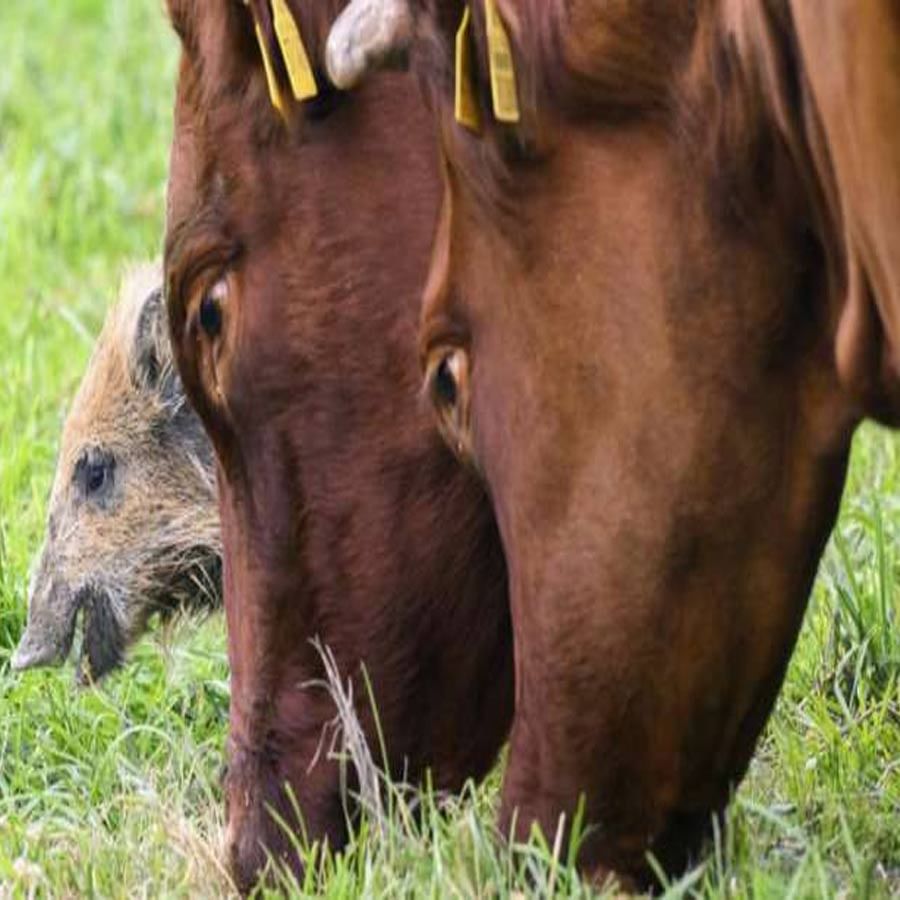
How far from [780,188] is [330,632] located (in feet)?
4.37

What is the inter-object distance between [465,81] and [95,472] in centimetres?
227

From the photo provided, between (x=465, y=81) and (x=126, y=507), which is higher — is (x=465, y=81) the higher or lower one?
the higher one

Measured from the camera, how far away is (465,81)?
4.62 m

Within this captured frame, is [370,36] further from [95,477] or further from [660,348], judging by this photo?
[95,477]

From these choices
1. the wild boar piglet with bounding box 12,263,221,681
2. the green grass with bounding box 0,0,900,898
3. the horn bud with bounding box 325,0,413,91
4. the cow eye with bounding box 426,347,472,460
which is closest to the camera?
the horn bud with bounding box 325,0,413,91

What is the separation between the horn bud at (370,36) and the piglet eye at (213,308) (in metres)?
0.72

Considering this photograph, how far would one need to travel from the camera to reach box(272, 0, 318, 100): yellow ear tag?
5078 mm

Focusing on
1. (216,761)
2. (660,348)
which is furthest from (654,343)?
(216,761)

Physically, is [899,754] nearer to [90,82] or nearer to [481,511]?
[481,511]

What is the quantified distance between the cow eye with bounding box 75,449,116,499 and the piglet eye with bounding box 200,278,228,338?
134cm

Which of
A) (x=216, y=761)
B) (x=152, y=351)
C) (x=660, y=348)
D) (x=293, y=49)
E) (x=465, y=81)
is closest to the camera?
(x=660, y=348)

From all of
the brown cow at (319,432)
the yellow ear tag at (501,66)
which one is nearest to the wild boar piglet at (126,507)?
the brown cow at (319,432)

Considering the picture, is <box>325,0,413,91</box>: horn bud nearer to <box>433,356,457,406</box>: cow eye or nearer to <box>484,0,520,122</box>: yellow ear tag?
<box>484,0,520,122</box>: yellow ear tag

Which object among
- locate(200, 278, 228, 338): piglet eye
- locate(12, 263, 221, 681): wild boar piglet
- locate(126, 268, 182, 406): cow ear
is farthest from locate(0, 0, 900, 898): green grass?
locate(200, 278, 228, 338): piglet eye
